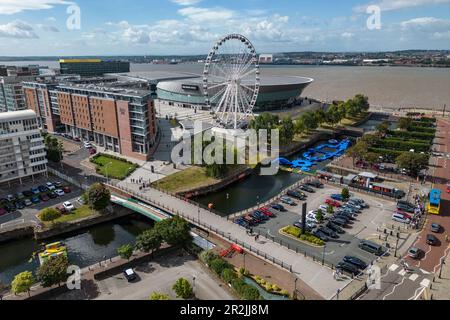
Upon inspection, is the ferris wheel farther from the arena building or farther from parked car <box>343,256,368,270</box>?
parked car <box>343,256,368,270</box>

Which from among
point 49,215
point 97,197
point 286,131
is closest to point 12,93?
point 49,215

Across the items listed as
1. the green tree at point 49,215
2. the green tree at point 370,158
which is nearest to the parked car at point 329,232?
the green tree at point 370,158

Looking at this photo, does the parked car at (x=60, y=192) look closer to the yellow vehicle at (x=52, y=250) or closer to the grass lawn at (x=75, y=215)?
the grass lawn at (x=75, y=215)

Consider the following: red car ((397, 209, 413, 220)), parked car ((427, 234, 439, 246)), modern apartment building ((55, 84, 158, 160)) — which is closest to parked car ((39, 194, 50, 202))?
modern apartment building ((55, 84, 158, 160))

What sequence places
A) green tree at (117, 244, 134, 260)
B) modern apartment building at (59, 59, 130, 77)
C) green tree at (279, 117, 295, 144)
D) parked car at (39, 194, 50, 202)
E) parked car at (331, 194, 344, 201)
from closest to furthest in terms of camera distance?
1. green tree at (117, 244, 134, 260)
2. parked car at (331, 194, 344, 201)
3. parked car at (39, 194, 50, 202)
4. green tree at (279, 117, 295, 144)
5. modern apartment building at (59, 59, 130, 77)

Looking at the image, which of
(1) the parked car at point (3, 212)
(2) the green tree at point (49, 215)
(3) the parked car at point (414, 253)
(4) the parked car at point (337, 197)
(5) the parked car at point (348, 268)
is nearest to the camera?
(5) the parked car at point (348, 268)

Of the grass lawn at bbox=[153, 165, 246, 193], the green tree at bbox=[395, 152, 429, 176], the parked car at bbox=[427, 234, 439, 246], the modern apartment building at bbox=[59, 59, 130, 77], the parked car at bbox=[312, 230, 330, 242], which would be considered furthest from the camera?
the modern apartment building at bbox=[59, 59, 130, 77]
